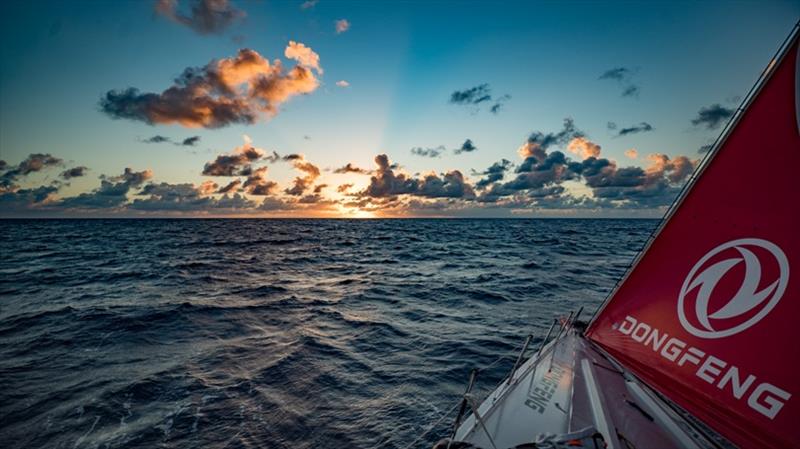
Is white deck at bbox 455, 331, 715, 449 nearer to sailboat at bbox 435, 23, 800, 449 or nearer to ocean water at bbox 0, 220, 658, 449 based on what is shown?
sailboat at bbox 435, 23, 800, 449

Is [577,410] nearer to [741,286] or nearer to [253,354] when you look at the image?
[741,286]

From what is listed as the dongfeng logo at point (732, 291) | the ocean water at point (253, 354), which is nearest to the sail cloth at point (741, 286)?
the dongfeng logo at point (732, 291)

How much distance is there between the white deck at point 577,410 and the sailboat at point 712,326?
0.07ft

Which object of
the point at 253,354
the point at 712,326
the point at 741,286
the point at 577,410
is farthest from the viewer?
the point at 253,354

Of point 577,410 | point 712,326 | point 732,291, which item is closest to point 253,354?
point 577,410

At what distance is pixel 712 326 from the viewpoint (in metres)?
3.73

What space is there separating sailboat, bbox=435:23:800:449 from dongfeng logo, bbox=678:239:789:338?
0.01m

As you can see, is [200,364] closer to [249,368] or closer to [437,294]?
[249,368]

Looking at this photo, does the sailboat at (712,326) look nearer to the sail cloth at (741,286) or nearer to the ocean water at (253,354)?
the sail cloth at (741,286)

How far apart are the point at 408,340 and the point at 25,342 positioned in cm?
1308

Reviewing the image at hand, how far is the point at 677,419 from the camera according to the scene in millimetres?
4059

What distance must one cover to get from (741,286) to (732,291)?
0.11m

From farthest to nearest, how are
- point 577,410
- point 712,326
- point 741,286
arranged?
point 577,410, point 712,326, point 741,286

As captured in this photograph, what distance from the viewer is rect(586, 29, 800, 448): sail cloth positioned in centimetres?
316
